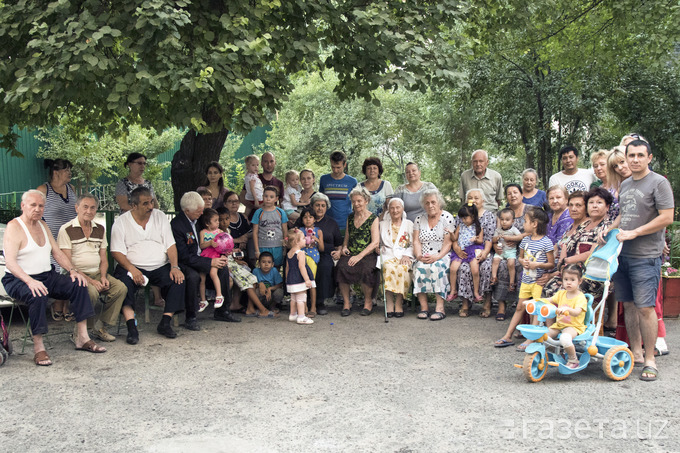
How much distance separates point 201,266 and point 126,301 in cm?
100

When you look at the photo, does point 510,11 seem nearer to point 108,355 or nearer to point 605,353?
point 605,353

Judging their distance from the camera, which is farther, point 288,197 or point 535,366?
point 288,197

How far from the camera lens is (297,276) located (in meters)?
7.83

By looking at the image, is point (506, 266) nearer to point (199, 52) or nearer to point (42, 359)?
point (199, 52)

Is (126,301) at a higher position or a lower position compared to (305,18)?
lower

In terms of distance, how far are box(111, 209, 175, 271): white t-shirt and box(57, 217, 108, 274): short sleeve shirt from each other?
0.18 m

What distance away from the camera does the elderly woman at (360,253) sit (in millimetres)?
8180

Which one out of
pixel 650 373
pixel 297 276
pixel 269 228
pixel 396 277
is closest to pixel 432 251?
pixel 396 277

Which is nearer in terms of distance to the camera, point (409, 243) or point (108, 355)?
point (108, 355)

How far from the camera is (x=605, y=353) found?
536cm

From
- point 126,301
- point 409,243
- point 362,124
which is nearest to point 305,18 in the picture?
point 409,243

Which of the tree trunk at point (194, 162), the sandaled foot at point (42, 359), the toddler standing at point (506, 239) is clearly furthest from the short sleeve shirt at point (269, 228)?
the sandaled foot at point (42, 359)

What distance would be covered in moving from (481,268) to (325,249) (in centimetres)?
199

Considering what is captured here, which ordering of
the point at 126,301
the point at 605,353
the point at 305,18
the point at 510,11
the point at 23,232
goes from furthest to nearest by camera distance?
the point at 510,11
the point at 305,18
the point at 126,301
the point at 23,232
the point at 605,353
